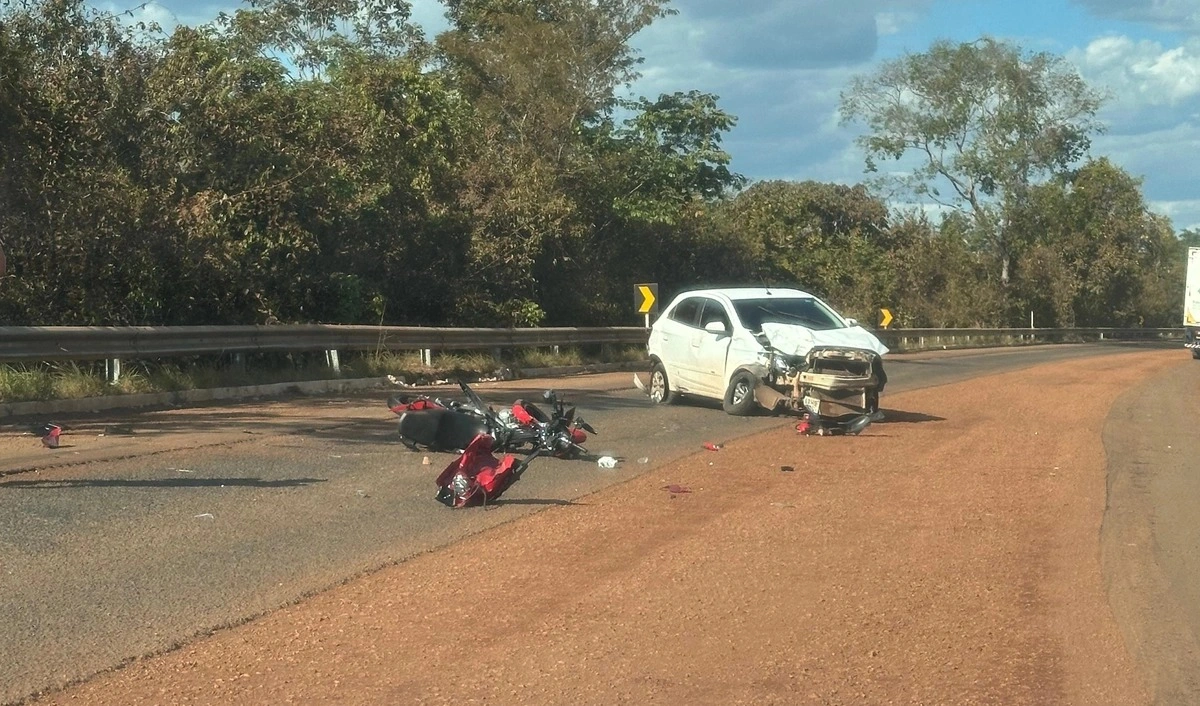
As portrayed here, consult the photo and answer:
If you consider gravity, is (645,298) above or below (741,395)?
above

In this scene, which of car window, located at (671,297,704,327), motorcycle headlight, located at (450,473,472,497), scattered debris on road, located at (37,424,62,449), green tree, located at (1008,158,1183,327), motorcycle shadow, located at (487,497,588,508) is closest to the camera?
motorcycle headlight, located at (450,473,472,497)

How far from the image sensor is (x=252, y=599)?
253 inches

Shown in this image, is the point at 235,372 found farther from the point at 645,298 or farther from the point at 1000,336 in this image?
the point at 1000,336

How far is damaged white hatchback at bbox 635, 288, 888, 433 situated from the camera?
48.2 ft

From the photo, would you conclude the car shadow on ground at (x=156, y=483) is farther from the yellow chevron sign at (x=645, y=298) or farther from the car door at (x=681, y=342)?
the yellow chevron sign at (x=645, y=298)

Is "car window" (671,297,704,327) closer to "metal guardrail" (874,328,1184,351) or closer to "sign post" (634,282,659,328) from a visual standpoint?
"sign post" (634,282,659,328)

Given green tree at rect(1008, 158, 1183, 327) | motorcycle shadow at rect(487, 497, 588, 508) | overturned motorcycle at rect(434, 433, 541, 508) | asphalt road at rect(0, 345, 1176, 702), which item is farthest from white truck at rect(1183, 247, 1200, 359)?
overturned motorcycle at rect(434, 433, 541, 508)

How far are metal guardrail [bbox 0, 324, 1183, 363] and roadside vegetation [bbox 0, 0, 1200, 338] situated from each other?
19.2 inches

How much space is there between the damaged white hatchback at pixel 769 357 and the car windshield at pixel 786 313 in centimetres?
1

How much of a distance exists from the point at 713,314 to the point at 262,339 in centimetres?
607

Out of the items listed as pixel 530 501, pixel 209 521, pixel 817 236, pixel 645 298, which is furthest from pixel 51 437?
pixel 817 236

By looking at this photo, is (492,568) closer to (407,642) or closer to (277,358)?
(407,642)

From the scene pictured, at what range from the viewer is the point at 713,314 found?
671 inches

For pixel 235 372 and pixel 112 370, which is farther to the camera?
pixel 235 372
